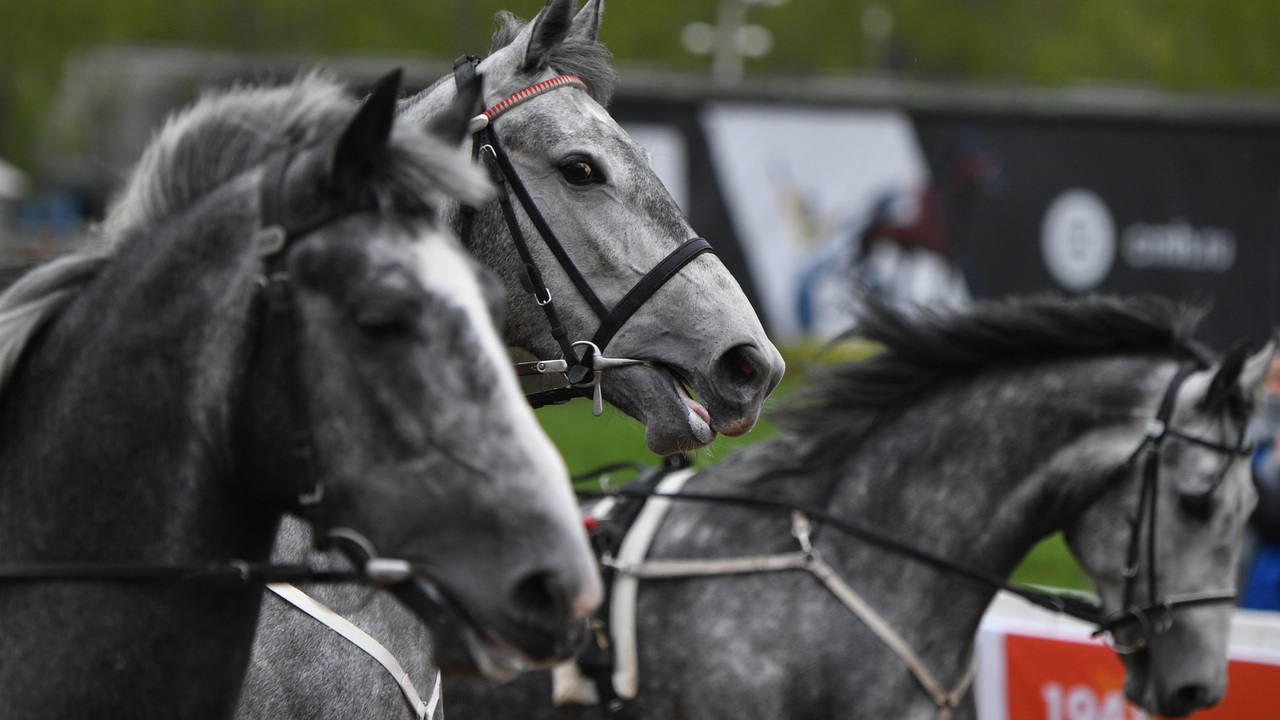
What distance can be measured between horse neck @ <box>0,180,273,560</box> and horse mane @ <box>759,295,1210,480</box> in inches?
107

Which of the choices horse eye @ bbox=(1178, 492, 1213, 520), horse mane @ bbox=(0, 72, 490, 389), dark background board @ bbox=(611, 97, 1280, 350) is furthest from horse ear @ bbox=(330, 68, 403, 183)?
dark background board @ bbox=(611, 97, 1280, 350)

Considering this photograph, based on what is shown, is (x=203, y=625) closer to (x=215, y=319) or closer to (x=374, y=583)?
(x=374, y=583)

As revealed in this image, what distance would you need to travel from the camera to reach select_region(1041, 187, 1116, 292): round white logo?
1348cm

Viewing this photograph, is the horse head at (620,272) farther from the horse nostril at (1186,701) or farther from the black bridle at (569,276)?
the horse nostril at (1186,701)

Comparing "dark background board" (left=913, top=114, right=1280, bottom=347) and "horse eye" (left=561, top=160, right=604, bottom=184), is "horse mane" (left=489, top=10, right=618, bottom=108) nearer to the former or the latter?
"horse eye" (left=561, top=160, right=604, bottom=184)

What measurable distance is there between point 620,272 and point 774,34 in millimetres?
32351

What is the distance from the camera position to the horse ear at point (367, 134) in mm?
1646

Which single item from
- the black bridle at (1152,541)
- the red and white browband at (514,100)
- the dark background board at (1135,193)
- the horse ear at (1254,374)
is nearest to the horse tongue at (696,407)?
the red and white browband at (514,100)

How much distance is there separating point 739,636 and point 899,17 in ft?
101

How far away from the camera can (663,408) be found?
2531 millimetres

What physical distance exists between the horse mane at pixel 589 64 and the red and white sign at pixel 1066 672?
10.5 ft

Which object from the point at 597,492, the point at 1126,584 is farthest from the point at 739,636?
the point at 1126,584

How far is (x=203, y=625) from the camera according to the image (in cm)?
177

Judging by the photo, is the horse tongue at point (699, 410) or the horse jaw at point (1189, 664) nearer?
the horse tongue at point (699, 410)
